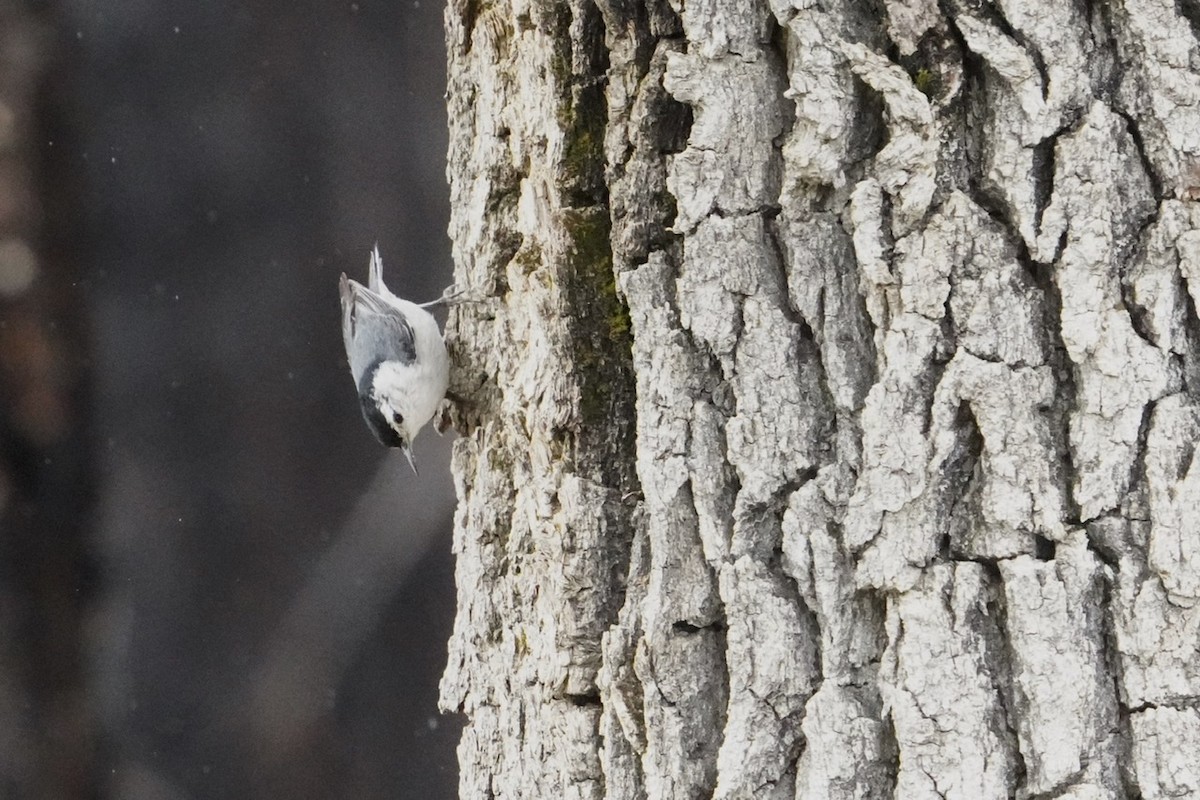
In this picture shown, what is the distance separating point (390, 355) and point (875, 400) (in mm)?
1376

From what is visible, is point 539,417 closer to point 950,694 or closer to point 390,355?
point 950,694

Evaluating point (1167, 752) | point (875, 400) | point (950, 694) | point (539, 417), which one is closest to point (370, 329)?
point (539, 417)

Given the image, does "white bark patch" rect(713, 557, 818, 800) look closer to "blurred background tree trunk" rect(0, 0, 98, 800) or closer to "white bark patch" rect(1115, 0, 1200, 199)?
"white bark patch" rect(1115, 0, 1200, 199)

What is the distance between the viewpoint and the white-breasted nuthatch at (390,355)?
1.98m

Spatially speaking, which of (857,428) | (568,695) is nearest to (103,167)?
(568,695)

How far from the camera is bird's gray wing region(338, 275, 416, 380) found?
227 centimetres

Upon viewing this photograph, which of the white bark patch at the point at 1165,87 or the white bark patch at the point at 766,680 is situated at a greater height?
the white bark patch at the point at 1165,87

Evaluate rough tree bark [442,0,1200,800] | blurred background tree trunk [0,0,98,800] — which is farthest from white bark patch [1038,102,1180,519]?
blurred background tree trunk [0,0,98,800]

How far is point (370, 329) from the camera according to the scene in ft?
7.68

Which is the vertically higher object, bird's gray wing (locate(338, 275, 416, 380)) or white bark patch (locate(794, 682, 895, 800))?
bird's gray wing (locate(338, 275, 416, 380))

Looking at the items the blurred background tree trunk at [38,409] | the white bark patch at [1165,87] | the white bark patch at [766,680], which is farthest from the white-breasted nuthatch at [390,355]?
the white bark patch at [1165,87]

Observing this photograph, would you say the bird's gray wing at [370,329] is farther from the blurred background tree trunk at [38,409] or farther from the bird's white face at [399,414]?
the blurred background tree trunk at [38,409]

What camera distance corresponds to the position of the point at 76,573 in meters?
2.34

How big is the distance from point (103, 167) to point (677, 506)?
63.1 inches
